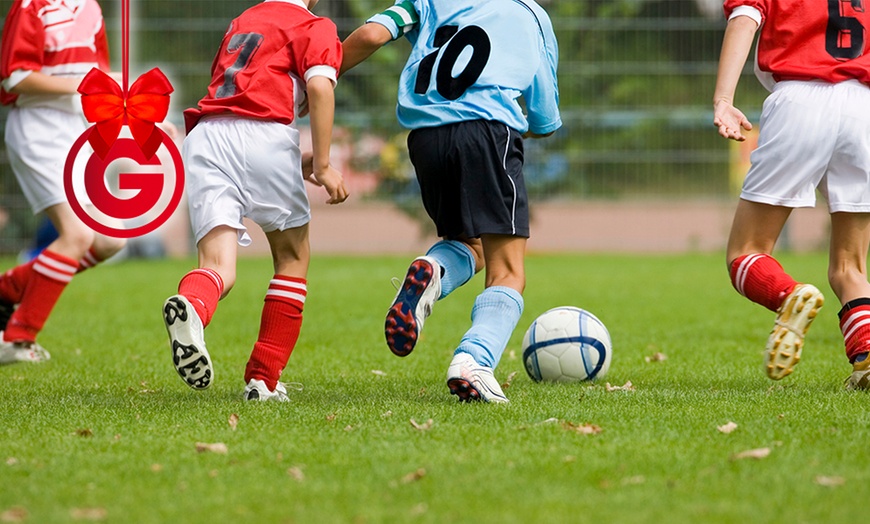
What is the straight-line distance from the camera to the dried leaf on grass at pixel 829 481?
3.12m

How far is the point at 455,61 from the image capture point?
4.62 m

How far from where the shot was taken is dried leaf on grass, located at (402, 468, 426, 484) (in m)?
3.22

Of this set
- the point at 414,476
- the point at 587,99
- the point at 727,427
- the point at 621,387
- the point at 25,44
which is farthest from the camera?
the point at 587,99

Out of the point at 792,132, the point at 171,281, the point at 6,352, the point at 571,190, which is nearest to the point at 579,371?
the point at 792,132

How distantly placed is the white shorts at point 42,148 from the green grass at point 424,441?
36.2 inches

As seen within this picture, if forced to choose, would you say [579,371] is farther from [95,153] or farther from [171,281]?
[171,281]

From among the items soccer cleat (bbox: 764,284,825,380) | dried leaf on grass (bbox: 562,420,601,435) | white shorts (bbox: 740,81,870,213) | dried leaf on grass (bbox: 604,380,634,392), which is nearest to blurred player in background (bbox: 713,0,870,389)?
white shorts (bbox: 740,81,870,213)

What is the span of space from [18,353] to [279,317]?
2.29 metres

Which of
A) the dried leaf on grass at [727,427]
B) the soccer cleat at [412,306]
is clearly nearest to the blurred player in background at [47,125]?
the soccer cleat at [412,306]

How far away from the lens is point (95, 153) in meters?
4.85

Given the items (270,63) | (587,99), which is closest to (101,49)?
(270,63)

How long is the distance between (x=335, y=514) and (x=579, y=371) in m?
2.57

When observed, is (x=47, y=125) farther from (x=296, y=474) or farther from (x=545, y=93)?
(x=296, y=474)

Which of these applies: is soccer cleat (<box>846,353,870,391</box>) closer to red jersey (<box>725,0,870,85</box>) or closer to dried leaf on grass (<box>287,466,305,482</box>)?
red jersey (<box>725,0,870,85</box>)
